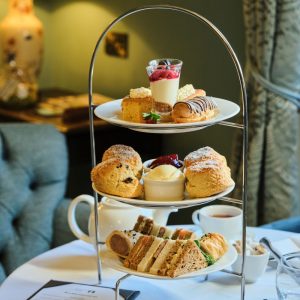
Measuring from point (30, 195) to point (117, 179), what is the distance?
0.89 meters

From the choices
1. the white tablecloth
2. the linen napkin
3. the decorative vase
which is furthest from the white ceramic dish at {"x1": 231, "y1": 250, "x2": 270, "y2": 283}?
the decorative vase

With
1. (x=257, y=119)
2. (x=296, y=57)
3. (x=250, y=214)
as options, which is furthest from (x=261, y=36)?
(x=250, y=214)

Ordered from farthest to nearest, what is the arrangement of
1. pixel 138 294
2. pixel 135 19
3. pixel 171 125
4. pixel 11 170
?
pixel 135 19, pixel 11 170, pixel 138 294, pixel 171 125

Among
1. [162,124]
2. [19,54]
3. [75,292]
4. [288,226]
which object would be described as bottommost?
[288,226]

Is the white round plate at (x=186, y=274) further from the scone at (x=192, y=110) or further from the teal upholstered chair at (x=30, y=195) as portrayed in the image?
the teal upholstered chair at (x=30, y=195)

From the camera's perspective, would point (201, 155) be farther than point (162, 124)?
Yes

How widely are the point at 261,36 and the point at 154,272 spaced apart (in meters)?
1.36

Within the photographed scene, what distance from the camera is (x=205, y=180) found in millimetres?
1165

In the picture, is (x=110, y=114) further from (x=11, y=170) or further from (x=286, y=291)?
(x=11, y=170)

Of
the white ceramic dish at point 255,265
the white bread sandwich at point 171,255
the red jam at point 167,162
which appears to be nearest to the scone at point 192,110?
the red jam at point 167,162

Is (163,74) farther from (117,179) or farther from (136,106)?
(117,179)

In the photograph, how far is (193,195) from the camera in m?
1.19

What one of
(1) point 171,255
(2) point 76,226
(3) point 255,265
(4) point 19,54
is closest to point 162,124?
(1) point 171,255

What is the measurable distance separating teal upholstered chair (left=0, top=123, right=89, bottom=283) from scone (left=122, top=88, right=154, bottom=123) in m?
0.75
